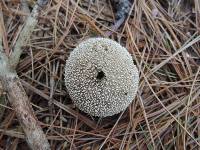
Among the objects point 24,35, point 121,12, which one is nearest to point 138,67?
point 121,12

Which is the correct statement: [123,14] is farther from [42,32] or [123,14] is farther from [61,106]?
[61,106]

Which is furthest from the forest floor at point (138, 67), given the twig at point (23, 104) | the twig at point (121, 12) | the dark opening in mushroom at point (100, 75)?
the dark opening in mushroom at point (100, 75)

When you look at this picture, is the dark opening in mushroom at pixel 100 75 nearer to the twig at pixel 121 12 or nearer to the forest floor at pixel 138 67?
the forest floor at pixel 138 67

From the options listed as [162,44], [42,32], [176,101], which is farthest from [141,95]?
[42,32]

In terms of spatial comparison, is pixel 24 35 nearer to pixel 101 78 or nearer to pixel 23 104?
pixel 23 104

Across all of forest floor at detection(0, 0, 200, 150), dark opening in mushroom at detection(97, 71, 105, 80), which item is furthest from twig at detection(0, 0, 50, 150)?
dark opening in mushroom at detection(97, 71, 105, 80)

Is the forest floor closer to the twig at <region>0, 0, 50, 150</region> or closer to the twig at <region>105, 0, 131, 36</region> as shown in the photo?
the twig at <region>105, 0, 131, 36</region>
